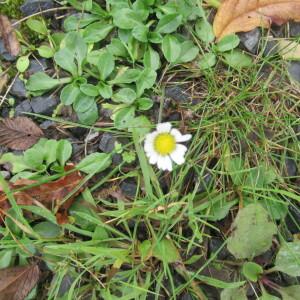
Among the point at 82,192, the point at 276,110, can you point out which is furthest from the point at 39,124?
the point at 276,110

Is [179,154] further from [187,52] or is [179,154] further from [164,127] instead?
[187,52]

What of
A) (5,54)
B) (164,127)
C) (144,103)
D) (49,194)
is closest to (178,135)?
(164,127)

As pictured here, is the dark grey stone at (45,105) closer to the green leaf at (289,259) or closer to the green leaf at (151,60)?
the green leaf at (151,60)

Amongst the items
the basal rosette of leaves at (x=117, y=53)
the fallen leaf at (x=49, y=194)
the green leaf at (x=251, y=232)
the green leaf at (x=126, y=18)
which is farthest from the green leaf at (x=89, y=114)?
the green leaf at (x=251, y=232)

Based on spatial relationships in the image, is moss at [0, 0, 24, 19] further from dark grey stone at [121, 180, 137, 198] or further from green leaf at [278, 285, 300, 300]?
green leaf at [278, 285, 300, 300]

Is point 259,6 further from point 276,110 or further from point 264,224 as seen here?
point 264,224

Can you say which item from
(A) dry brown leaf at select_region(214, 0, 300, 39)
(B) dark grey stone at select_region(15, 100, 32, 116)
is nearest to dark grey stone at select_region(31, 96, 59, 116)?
(B) dark grey stone at select_region(15, 100, 32, 116)
